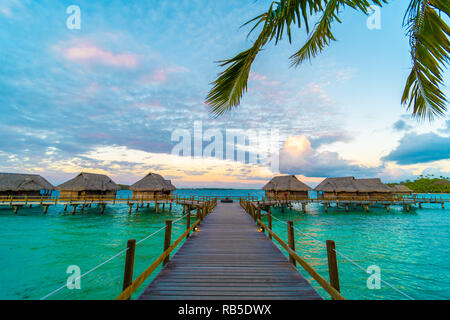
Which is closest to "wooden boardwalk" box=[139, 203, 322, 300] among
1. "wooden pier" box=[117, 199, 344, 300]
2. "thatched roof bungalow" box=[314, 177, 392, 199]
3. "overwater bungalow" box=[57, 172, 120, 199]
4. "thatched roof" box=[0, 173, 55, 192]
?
"wooden pier" box=[117, 199, 344, 300]

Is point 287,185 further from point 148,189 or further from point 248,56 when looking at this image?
point 248,56

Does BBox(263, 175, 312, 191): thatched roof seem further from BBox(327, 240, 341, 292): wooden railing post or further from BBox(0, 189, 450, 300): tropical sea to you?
BBox(327, 240, 341, 292): wooden railing post

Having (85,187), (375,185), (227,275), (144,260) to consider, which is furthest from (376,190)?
(85,187)

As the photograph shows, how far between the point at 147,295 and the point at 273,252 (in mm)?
3933

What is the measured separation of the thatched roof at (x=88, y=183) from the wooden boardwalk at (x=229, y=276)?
31.1 meters

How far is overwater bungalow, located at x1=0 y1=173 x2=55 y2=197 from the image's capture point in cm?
2940

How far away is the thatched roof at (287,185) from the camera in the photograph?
3456cm

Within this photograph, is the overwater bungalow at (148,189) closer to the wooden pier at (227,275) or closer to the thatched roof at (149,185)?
the thatched roof at (149,185)

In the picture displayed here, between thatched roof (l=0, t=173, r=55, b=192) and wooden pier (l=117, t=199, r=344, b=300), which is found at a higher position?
thatched roof (l=0, t=173, r=55, b=192)

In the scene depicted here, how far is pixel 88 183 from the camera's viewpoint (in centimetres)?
3102

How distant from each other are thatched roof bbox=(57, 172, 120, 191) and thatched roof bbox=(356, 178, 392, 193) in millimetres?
46802

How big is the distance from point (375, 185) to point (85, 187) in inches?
1990

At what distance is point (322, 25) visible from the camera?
7.39 ft
